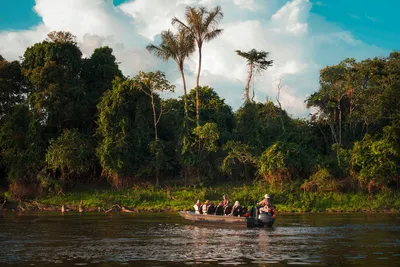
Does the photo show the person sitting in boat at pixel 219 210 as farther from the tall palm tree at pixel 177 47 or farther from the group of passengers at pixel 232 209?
the tall palm tree at pixel 177 47

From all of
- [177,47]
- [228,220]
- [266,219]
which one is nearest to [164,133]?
[177,47]

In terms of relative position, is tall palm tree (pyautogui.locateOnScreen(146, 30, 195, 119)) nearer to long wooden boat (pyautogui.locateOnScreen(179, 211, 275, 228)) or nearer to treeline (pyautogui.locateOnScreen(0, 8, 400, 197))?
treeline (pyautogui.locateOnScreen(0, 8, 400, 197))

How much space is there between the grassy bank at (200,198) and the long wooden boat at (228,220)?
7.33m

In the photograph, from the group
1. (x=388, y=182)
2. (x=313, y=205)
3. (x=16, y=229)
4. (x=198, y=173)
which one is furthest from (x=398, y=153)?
(x=16, y=229)

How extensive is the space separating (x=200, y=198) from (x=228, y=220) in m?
10.7

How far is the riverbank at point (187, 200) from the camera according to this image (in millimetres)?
35000

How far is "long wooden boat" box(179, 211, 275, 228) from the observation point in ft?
83.5

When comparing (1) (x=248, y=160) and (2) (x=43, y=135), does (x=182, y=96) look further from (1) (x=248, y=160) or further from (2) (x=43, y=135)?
(2) (x=43, y=135)

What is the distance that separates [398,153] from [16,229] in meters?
25.9

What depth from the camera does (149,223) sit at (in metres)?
27.3

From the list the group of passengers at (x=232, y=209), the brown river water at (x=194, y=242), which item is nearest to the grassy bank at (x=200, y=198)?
the brown river water at (x=194, y=242)

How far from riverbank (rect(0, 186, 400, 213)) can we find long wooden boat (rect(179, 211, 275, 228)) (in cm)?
740

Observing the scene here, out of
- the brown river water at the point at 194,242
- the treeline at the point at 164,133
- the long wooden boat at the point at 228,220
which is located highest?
the treeline at the point at 164,133

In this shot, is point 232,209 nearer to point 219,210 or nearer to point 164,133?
point 219,210
